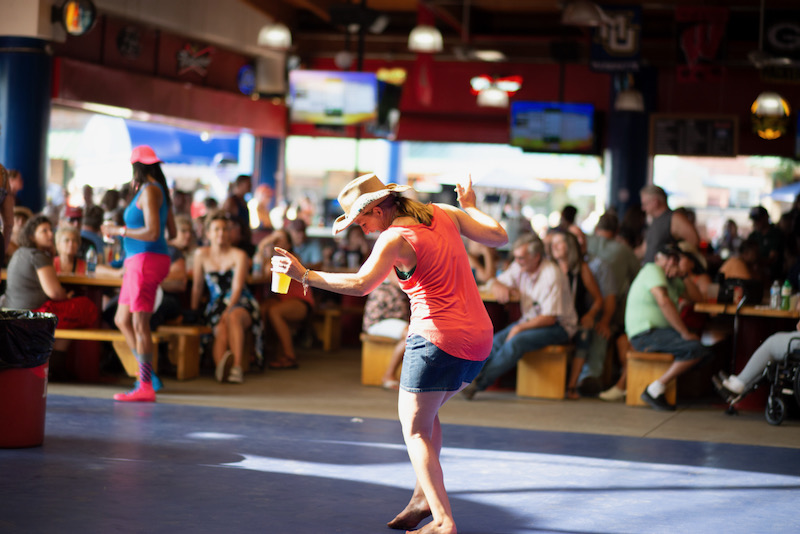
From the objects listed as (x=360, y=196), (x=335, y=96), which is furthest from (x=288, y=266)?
(x=335, y=96)

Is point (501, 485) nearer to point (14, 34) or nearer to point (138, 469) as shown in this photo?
point (138, 469)

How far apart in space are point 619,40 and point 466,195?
9.65m

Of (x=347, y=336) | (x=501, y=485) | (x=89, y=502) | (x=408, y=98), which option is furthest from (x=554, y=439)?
(x=408, y=98)

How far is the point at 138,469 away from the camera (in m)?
5.18

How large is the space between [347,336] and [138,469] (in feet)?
21.6

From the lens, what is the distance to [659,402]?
7.73 m

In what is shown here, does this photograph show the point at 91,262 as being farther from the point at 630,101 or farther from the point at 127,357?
the point at 630,101

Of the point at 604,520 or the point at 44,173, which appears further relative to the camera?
the point at 44,173

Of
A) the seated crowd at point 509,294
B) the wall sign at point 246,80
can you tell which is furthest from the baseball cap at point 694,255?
the wall sign at point 246,80

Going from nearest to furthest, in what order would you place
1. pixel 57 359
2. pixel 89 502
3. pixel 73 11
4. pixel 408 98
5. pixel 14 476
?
pixel 89 502
pixel 14 476
pixel 57 359
pixel 73 11
pixel 408 98

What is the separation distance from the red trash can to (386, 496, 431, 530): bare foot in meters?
2.22

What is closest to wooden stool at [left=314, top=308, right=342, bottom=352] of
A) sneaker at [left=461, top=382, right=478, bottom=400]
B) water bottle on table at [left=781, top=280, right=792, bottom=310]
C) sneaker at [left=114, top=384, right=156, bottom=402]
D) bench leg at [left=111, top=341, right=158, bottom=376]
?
sneaker at [left=461, top=382, right=478, bottom=400]

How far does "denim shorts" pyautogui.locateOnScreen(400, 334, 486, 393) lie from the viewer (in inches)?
158

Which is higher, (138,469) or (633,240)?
(633,240)
